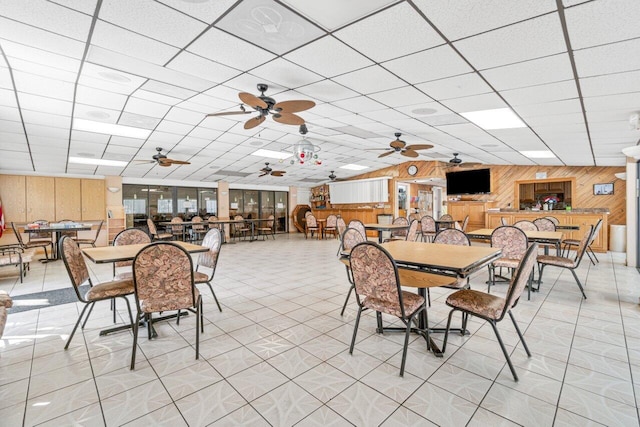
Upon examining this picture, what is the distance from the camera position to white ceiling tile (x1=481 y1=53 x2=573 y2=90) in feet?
8.55

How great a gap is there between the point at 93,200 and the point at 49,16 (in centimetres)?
889

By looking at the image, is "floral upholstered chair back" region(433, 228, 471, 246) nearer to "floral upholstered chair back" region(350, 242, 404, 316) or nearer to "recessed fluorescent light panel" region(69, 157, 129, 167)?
"floral upholstered chair back" region(350, 242, 404, 316)

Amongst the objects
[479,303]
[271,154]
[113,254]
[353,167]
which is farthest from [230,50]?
[353,167]

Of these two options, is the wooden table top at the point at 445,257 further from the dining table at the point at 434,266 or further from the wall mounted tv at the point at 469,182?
the wall mounted tv at the point at 469,182

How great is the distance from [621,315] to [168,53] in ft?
17.6

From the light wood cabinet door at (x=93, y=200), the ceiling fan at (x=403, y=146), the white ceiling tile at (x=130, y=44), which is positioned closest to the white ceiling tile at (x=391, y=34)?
the white ceiling tile at (x=130, y=44)

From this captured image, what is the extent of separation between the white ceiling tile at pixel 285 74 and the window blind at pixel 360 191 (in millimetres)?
8680

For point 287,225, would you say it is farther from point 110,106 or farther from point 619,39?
point 619,39

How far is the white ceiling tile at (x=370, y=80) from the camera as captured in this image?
3.13 meters

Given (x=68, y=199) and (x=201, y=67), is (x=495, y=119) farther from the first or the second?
(x=68, y=199)

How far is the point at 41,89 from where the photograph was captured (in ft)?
12.2

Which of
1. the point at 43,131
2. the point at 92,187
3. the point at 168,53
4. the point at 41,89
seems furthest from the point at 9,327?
the point at 92,187

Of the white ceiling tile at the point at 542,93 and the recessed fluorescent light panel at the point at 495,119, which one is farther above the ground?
the recessed fluorescent light panel at the point at 495,119

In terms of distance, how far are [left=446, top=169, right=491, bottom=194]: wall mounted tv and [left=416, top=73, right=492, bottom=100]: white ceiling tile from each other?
274 inches
